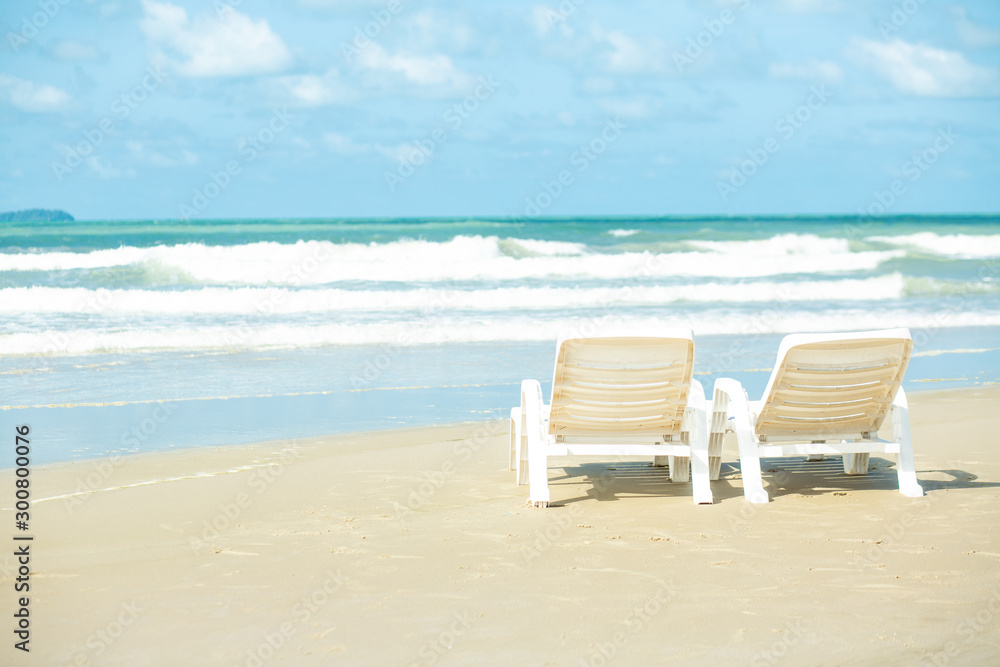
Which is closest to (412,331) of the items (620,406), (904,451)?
(620,406)

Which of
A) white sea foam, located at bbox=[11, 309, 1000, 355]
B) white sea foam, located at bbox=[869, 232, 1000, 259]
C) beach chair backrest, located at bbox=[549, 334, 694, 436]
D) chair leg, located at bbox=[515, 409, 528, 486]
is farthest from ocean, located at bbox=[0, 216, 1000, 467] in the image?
white sea foam, located at bbox=[869, 232, 1000, 259]

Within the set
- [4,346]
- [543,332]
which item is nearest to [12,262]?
[4,346]

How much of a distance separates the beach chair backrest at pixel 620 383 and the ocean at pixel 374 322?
0.56ft

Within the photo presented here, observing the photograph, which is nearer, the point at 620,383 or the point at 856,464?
the point at 620,383

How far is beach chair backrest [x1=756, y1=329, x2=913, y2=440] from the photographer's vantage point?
508cm

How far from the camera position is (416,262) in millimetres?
26312

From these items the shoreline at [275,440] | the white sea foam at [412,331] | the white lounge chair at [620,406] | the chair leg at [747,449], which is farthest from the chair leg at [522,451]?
the white sea foam at [412,331]

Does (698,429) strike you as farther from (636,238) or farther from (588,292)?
→ (636,238)

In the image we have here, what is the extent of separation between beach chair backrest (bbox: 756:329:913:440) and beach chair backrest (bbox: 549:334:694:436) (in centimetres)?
50

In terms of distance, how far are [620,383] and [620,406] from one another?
0.14 m

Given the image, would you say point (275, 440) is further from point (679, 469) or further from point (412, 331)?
point (412, 331)

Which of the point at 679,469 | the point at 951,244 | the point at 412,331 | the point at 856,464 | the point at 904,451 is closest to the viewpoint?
the point at 904,451

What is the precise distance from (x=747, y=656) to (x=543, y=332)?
34.5ft

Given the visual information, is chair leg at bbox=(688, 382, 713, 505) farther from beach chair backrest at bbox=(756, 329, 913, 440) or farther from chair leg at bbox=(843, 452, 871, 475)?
chair leg at bbox=(843, 452, 871, 475)
